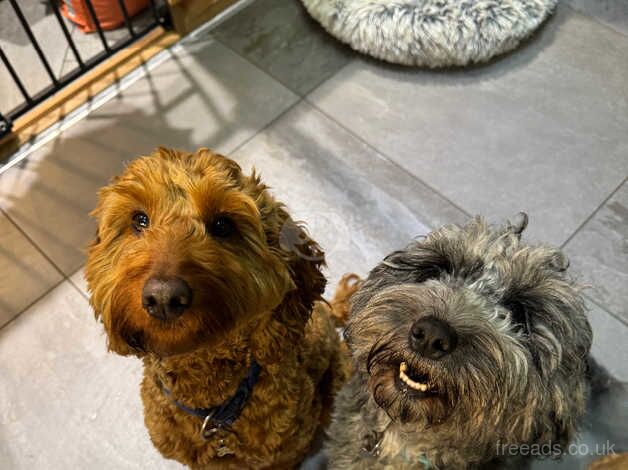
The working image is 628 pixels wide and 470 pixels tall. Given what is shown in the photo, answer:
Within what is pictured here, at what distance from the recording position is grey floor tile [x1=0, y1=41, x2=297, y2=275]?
241 centimetres

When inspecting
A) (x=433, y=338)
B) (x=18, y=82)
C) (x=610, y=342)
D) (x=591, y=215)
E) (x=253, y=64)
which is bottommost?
(x=610, y=342)

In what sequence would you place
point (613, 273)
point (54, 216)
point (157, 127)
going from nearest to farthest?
point (613, 273)
point (54, 216)
point (157, 127)

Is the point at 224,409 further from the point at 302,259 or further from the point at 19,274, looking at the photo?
the point at 19,274

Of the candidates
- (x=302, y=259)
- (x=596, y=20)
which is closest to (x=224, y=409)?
(x=302, y=259)

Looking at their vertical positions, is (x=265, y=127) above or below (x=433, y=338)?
below

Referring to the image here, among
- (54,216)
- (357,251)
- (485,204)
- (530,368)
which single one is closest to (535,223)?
(485,204)

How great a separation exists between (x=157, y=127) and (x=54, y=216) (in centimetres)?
59

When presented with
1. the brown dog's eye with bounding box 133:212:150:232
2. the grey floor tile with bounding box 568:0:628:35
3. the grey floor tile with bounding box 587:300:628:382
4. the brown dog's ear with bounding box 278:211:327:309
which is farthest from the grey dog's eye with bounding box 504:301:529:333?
the grey floor tile with bounding box 568:0:628:35

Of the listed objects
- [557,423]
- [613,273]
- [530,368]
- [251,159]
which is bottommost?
[613,273]

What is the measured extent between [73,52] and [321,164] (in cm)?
127

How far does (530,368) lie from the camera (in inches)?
46.2

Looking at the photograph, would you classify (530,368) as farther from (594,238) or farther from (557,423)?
(594,238)

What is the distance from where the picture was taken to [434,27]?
270 centimetres
